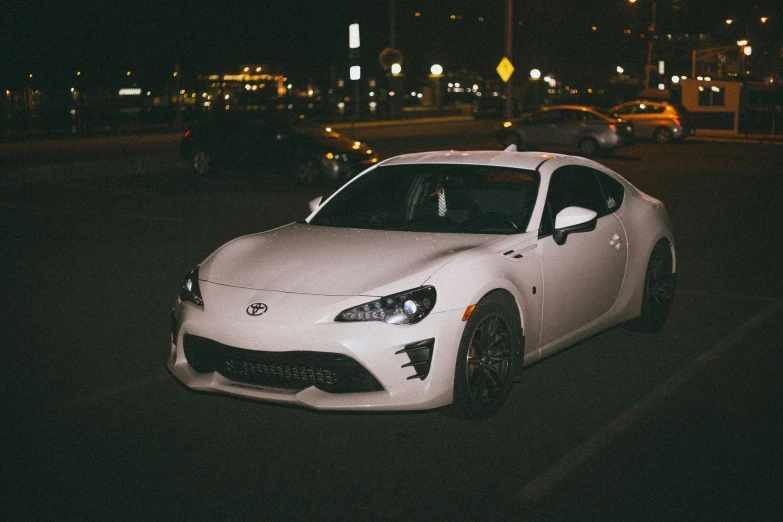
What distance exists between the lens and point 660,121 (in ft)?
119

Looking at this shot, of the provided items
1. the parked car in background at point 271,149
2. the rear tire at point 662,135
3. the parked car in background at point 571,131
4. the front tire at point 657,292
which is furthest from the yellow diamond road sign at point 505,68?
the front tire at point 657,292

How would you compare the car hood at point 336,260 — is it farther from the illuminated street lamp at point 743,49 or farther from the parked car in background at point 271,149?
the illuminated street lamp at point 743,49

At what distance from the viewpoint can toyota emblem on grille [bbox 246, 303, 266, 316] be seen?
5.42 m

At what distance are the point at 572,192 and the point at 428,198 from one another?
97cm

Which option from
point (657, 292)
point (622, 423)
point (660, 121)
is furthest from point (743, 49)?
point (622, 423)

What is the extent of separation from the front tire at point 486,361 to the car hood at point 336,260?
37 cm

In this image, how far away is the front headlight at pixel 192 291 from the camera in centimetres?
581

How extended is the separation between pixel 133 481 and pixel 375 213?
9.37 ft

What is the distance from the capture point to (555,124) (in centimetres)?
3155

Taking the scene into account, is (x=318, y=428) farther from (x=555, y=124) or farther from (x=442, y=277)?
(x=555, y=124)

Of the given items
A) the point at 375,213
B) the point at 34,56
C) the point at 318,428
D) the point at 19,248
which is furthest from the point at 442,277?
the point at 34,56

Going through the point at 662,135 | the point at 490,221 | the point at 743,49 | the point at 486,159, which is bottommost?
the point at 662,135

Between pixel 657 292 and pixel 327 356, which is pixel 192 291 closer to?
pixel 327 356

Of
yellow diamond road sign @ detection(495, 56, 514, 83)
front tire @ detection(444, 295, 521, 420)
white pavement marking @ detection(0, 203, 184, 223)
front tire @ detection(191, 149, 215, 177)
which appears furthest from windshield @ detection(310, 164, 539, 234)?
yellow diamond road sign @ detection(495, 56, 514, 83)
